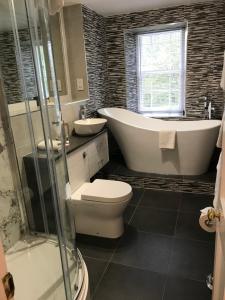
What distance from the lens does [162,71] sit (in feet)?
12.7

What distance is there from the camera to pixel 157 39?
3.77 meters

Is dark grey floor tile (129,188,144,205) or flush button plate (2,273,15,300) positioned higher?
flush button plate (2,273,15,300)

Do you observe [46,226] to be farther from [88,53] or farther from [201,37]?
[201,37]

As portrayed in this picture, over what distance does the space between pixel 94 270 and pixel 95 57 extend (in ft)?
8.98

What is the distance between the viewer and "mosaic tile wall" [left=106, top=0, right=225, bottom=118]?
325cm

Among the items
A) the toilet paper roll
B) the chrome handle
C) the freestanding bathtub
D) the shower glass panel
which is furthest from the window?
the chrome handle

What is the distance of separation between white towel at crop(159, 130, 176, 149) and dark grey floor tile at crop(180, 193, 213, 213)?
0.63 m

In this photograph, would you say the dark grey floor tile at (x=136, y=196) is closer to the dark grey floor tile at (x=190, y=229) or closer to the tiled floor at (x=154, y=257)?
the tiled floor at (x=154, y=257)

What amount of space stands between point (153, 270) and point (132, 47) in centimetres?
326

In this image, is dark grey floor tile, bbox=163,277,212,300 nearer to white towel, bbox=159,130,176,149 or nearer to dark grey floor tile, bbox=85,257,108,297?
dark grey floor tile, bbox=85,257,108,297

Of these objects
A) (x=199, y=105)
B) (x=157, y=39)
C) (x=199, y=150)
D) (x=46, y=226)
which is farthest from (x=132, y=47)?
(x=46, y=226)

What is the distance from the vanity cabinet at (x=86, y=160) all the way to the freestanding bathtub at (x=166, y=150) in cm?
36

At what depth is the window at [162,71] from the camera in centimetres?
370

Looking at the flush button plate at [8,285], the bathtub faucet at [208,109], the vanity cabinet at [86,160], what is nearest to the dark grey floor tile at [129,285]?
the vanity cabinet at [86,160]
